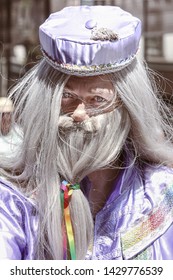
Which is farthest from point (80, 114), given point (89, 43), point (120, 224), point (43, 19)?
point (43, 19)

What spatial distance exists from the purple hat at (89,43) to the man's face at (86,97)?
23mm

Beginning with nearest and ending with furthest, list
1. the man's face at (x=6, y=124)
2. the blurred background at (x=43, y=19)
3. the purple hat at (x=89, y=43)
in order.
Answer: the purple hat at (x=89, y=43) → the man's face at (x=6, y=124) → the blurred background at (x=43, y=19)

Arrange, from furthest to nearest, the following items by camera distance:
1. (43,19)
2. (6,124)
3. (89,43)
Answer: (43,19) < (6,124) < (89,43)

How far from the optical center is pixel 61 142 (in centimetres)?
117

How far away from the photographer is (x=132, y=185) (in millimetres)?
1281

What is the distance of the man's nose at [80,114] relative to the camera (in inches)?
46.0

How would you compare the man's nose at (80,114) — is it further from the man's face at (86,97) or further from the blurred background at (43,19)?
the blurred background at (43,19)

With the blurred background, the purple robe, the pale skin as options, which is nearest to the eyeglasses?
the pale skin

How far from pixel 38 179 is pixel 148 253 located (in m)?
0.27

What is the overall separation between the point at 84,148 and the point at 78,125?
0.16 ft

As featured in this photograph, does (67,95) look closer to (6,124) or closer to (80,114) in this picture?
(80,114)

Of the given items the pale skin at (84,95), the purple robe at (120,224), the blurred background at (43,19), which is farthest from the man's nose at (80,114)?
the blurred background at (43,19)
